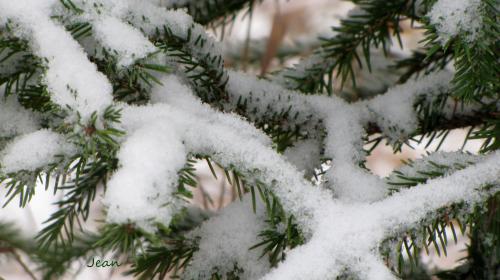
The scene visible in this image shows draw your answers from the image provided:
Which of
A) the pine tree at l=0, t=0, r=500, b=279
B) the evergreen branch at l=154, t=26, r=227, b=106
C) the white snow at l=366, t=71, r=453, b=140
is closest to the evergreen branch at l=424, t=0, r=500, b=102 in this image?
the pine tree at l=0, t=0, r=500, b=279

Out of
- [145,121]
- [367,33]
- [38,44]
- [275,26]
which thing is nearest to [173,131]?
[145,121]

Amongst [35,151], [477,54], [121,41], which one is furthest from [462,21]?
[35,151]

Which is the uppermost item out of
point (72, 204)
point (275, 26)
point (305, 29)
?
point (275, 26)

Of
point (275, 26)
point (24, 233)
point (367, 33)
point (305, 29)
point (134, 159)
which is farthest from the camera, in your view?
point (305, 29)

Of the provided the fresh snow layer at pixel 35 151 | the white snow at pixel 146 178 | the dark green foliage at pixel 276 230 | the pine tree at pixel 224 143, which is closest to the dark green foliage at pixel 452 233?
the pine tree at pixel 224 143

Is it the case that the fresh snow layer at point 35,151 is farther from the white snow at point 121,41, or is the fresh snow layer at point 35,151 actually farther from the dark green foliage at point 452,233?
the dark green foliage at point 452,233

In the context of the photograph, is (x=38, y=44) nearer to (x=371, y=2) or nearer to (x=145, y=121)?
(x=145, y=121)

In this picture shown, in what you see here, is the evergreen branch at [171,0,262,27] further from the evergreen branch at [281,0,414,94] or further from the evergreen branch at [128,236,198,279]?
the evergreen branch at [128,236,198,279]

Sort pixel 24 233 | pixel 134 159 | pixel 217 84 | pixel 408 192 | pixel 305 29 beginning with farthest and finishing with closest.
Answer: pixel 305 29, pixel 24 233, pixel 217 84, pixel 408 192, pixel 134 159

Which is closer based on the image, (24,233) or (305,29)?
(24,233)
